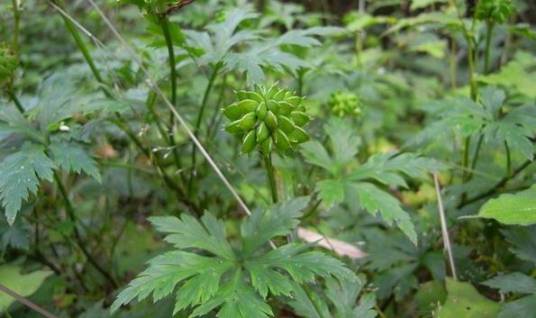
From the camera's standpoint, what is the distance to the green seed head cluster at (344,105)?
2.41 meters

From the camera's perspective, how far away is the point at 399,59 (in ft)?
16.5

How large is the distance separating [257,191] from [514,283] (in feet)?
3.05

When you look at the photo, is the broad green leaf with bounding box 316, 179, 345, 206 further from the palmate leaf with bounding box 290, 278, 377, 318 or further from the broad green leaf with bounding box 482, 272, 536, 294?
the broad green leaf with bounding box 482, 272, 536, 294

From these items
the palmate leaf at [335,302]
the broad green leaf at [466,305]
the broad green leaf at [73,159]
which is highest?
the broad green leaf at [73,159]

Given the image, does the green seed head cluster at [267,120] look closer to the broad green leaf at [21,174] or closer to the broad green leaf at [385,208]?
the broad green leaf at [385,208]

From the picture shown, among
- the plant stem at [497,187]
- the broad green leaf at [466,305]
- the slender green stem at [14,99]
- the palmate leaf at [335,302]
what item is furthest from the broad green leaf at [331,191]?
the slender green stem at [14,99]

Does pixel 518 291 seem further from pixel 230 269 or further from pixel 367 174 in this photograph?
pixel 230 269

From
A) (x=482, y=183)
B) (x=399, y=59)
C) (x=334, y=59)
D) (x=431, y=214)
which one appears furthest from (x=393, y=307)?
(x=399, y=59)

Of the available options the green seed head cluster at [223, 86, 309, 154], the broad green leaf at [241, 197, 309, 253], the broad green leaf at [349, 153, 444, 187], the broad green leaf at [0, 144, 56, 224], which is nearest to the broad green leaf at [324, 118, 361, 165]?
the broad green leaf at [349, 153, 444, 187]

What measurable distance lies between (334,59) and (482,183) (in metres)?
0.99

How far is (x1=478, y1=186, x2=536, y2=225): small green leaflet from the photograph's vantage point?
4.69 feet

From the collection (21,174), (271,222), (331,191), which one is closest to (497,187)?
(331,191)

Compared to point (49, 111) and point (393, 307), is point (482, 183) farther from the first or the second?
point (49, 111)

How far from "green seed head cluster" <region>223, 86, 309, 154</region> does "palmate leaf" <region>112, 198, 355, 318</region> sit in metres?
0.26
